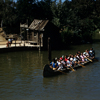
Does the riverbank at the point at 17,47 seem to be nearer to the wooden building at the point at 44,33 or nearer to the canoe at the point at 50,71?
the wooden building at the point at 44,33

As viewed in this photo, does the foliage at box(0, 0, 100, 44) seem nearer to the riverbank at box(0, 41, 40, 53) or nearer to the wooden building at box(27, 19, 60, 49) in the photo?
the wooden building at box(27, 19, 60, 49)

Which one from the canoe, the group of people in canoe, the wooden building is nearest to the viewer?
the canoe

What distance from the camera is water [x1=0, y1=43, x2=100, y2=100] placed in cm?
1864

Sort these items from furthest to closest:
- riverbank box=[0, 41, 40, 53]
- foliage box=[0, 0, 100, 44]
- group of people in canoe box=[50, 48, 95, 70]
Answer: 1. foliage box=[0, 0, 100, 44]
2. riverbank box=[0, 41, 40, 53]
3. group of people in canoe box=[50, 48, 95, 70]

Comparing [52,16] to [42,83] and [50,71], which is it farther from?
[42,83]

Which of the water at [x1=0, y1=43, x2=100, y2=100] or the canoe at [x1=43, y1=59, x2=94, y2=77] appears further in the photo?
the canoe at [x1=43, y1=59, x2=94, y2=77]

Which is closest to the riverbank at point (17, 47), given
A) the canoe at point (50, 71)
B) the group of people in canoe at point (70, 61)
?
the group of people in canoe at point (70, 61)

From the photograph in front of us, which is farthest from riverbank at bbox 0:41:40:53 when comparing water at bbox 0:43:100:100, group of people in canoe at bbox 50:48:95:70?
group of people in canoe at bbox 50:48:95:70

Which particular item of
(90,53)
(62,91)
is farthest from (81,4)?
(62,91)

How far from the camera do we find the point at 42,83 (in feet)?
72.2

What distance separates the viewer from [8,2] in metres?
55.9

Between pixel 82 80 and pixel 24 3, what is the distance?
3591 centimetres

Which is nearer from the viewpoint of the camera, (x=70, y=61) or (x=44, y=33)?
(x=70, y=61)

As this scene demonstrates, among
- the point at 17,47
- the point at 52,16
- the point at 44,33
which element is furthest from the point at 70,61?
the point at 52,16
